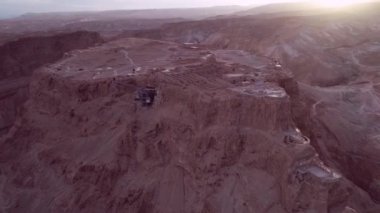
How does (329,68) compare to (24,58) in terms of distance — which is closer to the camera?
(329,68)

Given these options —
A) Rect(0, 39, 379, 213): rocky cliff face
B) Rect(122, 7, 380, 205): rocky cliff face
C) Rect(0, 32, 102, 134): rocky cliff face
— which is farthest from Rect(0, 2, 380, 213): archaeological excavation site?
Rect(0, 32, 102, 134): rocky cliff face

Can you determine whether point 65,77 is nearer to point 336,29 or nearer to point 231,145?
point 231,145

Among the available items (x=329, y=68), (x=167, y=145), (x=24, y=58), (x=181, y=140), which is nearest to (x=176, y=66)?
(x=167, y=145)

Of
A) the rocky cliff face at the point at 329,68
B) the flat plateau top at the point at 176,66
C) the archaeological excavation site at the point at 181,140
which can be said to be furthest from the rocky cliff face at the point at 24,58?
the rocky cliff face at the point at 329,68

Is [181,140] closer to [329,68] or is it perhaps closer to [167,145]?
[167,145]

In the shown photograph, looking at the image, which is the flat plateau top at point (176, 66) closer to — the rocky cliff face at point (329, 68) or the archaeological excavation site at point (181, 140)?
the archaeological excavation site at point (181, 140)

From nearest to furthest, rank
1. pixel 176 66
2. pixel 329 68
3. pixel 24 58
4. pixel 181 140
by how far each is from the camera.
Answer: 1. pixel 181 140
2. pixel 176 66
3. pixel 329 68
4. pixel 24 58

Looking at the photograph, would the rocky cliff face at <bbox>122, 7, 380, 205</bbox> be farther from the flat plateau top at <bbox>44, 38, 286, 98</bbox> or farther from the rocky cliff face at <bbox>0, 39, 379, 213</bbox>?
the rocky cliff face at <bbox>0, 39, 379, 213</bbox>
